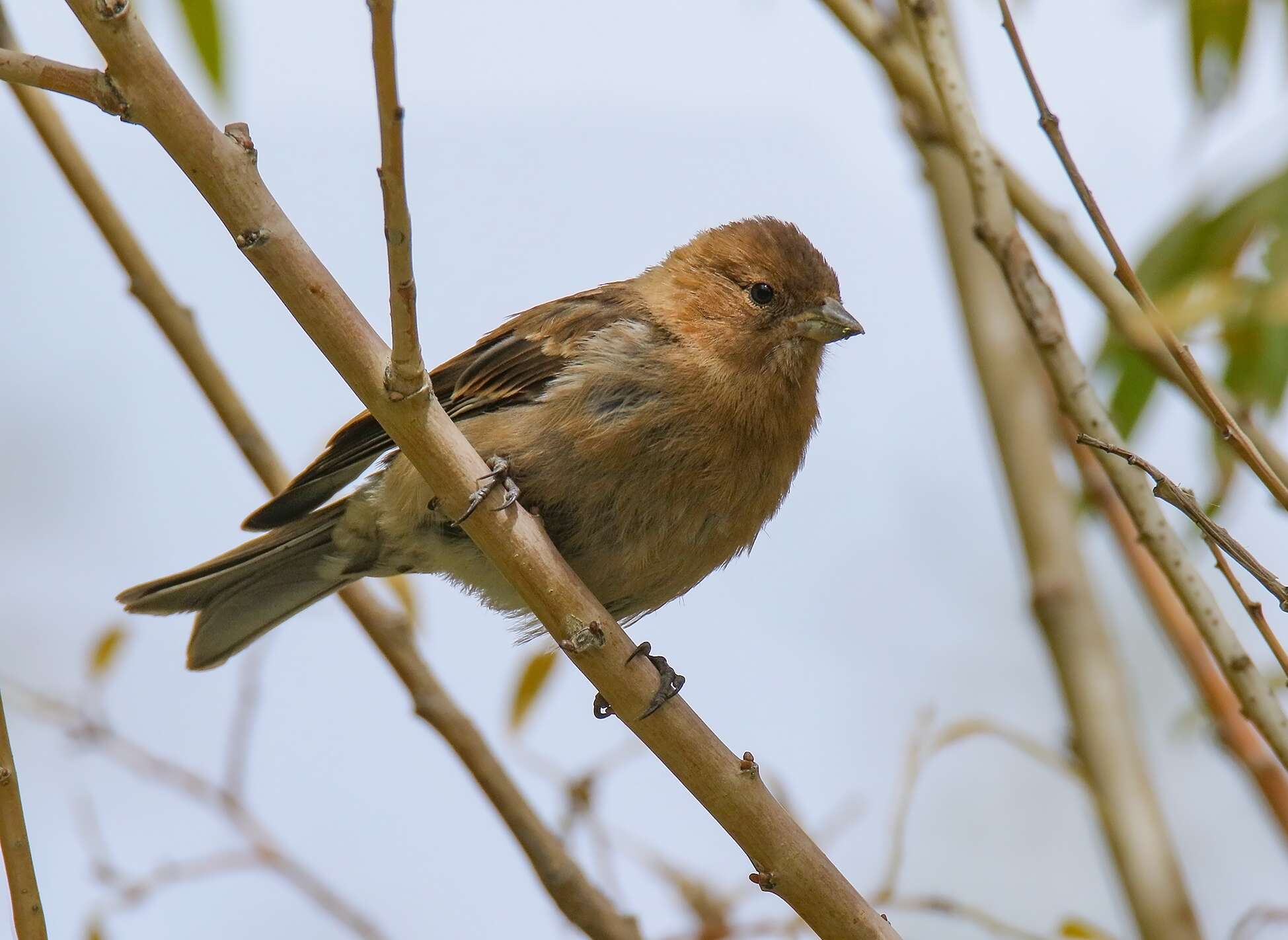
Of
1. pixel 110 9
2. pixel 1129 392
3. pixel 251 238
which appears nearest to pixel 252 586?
pixel 251 238

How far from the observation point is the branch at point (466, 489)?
254 centimetres

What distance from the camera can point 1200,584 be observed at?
301cm

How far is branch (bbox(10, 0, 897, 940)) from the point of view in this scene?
2537mm

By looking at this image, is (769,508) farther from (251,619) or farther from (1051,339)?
(251,619)

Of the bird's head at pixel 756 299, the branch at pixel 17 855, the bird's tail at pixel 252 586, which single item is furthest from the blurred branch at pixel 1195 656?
the branch at pixel 17 855

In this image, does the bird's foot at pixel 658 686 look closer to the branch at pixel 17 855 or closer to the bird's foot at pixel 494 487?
the bird's foot at pixel 494 487

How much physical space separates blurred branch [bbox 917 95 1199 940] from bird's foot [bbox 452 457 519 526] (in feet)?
4.46

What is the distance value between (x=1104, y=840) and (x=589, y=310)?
7.07 ft

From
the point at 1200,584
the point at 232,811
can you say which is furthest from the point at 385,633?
the point at 1200,584

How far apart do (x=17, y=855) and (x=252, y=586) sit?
2335mm

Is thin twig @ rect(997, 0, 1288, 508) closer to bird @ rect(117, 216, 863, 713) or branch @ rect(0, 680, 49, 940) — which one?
bird @ rect(117, 216, 863, 713)

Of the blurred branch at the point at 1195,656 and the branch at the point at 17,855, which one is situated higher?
the branch at the point at 17,855

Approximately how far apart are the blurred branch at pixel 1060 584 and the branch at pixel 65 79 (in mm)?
2026

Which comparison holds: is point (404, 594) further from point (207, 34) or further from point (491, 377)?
point (207, 34)
